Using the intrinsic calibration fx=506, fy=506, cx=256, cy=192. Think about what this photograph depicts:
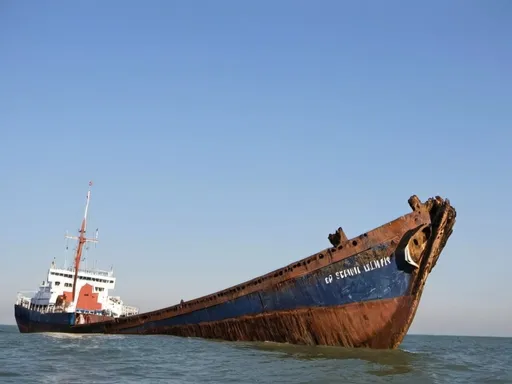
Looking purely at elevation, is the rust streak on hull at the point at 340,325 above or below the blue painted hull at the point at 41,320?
below

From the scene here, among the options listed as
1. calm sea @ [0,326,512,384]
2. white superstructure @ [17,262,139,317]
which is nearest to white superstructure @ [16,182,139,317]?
white superstructure @ [17,262,139,317]

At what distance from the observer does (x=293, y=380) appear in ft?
35.4

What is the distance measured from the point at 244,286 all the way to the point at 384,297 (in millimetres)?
5415

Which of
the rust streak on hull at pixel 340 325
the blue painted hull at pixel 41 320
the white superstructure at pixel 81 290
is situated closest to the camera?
the rust streak on hull at pixel 340 325

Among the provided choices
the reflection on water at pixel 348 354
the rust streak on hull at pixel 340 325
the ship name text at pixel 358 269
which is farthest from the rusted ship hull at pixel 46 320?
the ship name text at pixel 358 269

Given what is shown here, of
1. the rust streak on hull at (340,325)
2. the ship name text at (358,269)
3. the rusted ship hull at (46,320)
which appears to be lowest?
the rust streak on hull at (340,325)

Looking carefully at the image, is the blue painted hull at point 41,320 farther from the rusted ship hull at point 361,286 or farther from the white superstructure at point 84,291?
the rusted ship hull at point 361,286

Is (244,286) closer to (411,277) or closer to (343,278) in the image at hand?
(343,278)

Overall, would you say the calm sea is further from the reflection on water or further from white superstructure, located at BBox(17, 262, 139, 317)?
white superstructure, located at BBox(17, 262, 139, 317)

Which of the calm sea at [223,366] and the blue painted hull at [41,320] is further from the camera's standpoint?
the blue painted hull at [41,320]

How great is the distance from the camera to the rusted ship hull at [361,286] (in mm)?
15805

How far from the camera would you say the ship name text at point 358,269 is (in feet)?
52.1

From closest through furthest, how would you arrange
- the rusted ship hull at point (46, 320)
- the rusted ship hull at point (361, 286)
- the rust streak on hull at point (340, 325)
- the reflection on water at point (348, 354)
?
1. the reflection on water at point (348, 354)
2. the rusted ship hull at point (361, 286)
3. the rust streak on hull at point (340, 325)
4. the rusted ship hull at point (46, 320)

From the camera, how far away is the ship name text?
1588cm
